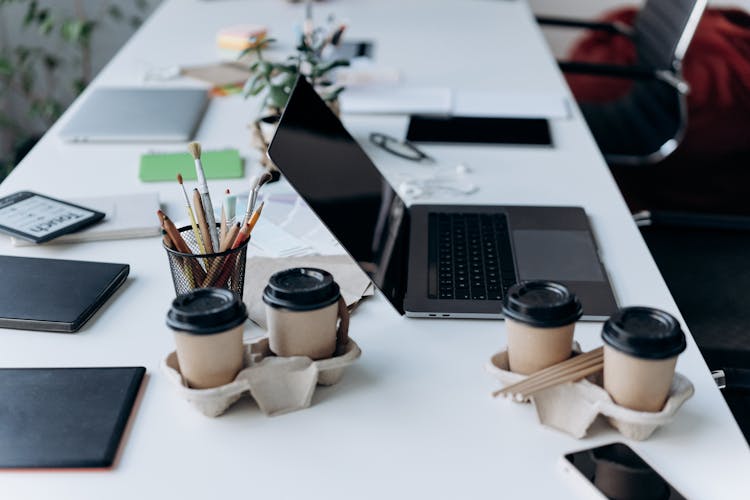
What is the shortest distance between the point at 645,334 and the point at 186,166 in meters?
0.94

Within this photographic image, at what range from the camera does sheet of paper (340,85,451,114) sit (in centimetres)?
181

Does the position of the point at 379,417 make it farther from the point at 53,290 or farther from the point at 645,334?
the point at 53,290

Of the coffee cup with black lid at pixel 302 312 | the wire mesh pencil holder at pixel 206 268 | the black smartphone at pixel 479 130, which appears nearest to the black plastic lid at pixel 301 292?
the coffee cup with black lid at pixel 302 312

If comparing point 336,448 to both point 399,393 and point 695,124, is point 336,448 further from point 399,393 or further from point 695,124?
point 695,124

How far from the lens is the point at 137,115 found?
1.73 metres

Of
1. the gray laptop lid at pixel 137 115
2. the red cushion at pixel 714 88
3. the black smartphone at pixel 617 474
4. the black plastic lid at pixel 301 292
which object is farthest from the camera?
the red cushion at pixel 714 88

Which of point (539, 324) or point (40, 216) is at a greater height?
point (539, 324)

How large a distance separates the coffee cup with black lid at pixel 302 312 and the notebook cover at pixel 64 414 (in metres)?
0.17

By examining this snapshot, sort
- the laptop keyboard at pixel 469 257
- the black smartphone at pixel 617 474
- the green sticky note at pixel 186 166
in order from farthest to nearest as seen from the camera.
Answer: the green sticky note at pixel 186 166 < the laptop keyboard at pixel 469 257 < the black smartphone at pixel 617 474

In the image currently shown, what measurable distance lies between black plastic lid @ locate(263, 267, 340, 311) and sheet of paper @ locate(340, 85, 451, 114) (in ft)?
3.11

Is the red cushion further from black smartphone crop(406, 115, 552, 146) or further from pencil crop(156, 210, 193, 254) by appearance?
pencil crop(156, 210, 193, 254)

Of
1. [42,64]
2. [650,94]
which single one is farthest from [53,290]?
[42,64]

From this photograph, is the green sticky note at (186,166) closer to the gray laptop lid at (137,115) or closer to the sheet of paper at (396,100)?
the gray laptop lid at (137,115)

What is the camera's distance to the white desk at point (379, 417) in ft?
2.63
